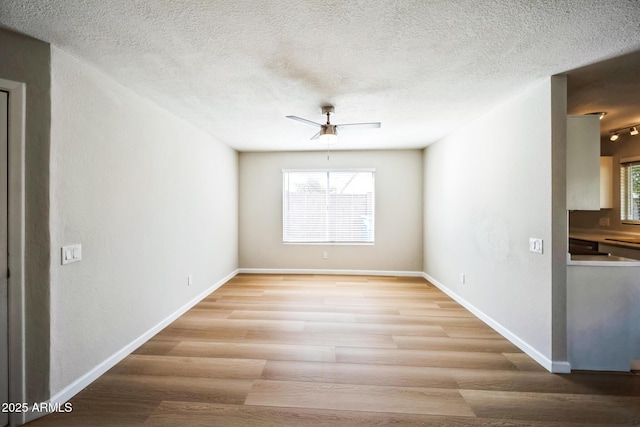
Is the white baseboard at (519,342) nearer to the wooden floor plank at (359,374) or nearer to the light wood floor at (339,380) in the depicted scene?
the light wood floor at (339,380)

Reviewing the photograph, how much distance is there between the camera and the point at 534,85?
232 cm

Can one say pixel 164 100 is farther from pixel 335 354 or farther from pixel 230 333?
pixel 335 354

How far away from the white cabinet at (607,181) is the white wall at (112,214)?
20.3 ft

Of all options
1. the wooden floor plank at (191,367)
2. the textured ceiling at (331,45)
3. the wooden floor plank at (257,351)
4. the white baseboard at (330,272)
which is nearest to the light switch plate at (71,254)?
the wooden floor plank at (191,367)

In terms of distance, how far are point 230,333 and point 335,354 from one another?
1.17 metres

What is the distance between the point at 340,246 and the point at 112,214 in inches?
147

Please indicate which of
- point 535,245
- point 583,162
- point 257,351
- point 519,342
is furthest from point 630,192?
point 257,351

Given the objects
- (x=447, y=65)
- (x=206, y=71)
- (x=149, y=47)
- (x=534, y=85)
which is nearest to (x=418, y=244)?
(x=534, y=85)

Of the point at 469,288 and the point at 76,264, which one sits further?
the point at 469,288

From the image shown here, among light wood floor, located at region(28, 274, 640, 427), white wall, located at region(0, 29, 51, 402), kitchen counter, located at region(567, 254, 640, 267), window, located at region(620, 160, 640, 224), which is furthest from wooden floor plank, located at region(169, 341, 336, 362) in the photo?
window, located at region(620, 160, 640, 224)

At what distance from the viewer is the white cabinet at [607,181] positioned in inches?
161

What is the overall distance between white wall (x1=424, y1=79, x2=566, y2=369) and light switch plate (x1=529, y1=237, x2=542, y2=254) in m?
0.04

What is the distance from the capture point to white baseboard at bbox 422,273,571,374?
2.15 metres

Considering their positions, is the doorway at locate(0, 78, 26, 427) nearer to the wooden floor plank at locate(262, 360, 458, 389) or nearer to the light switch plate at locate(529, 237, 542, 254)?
the wooden floor plank at locate(262, 360, 458, 389)
